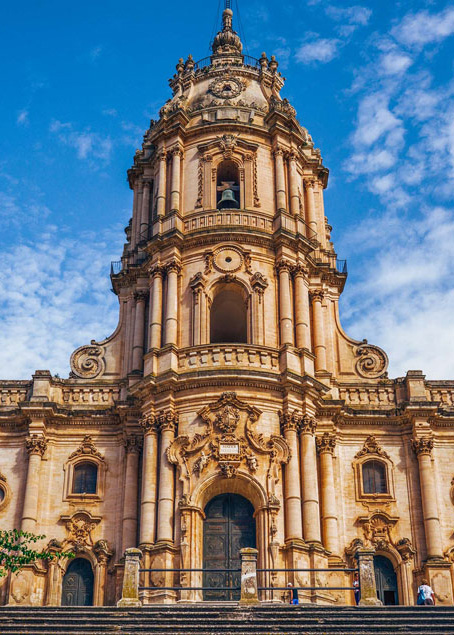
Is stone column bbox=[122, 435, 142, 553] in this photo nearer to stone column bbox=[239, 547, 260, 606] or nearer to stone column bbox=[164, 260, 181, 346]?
stone column bbox=[164, 260, 181, 346]

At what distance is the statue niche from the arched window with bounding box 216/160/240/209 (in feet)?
32.9

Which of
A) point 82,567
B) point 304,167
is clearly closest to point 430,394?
point 304,167

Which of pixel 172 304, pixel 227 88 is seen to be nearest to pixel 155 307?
pixel 172 304

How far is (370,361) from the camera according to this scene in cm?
3909

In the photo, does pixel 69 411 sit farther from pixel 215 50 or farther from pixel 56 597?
pixel 215 50

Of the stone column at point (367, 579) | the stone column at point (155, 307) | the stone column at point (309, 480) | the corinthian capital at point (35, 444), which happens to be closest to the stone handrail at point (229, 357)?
the stone column at point (155, 307)

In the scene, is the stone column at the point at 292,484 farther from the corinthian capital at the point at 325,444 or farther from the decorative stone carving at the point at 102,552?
the decorative stone carving at the point at 102,552

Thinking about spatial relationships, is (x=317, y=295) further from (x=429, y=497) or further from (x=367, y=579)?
(x=367, y=579)

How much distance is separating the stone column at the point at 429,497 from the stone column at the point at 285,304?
21.7 ft

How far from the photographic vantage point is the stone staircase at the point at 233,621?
2205 cm

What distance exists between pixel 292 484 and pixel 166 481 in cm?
454

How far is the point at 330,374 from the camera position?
1478 inches

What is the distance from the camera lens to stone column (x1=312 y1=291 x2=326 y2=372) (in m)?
37.7

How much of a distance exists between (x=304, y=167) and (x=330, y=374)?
1105 centimetres
